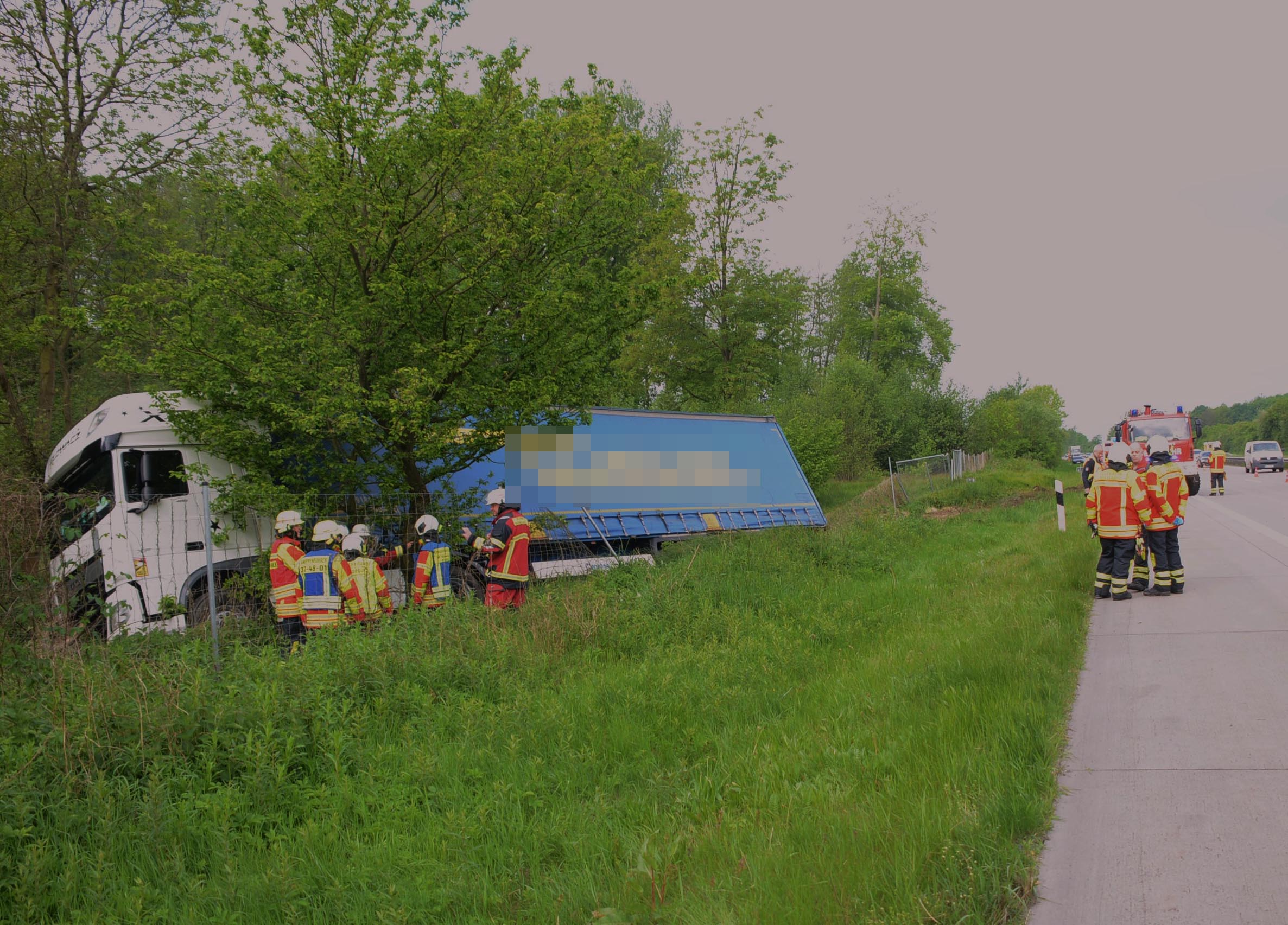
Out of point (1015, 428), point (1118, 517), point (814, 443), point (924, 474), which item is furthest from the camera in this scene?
point (1015, 428)

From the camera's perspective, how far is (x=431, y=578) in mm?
8695

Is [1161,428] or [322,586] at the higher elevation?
[1161,428]

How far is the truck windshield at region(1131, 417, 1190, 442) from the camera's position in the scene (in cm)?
2417

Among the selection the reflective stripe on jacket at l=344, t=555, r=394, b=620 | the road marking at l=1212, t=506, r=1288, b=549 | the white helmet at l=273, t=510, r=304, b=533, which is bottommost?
the road marking at l=1212, t=506, r=1288, b=549

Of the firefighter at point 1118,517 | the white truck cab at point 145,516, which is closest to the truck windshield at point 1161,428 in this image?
the firefighter at point 1118,517

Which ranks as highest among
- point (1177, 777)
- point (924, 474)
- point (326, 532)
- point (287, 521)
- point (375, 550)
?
point (287, 521)

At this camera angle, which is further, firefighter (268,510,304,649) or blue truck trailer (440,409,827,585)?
blue truck trailer (440,409,827,585)

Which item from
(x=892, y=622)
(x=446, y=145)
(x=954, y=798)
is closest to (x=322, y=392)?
(x=446, y=145)

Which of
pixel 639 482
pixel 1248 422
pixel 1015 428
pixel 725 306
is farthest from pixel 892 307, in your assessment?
pixel 1248 422

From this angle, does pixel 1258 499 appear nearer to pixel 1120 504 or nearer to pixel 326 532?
pixel 1120 504

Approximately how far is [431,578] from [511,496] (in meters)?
3.14

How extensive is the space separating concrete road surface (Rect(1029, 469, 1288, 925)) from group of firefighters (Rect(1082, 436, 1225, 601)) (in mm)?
903

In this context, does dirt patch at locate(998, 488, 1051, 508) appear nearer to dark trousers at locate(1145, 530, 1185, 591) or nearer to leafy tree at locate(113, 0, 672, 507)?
dark trousers at locate(1145, 530, 1185, 591)

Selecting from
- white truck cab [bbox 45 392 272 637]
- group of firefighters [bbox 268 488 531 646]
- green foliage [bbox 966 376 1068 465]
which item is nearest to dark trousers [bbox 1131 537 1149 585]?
group of firefighters [bbox 268 488 531 646]
